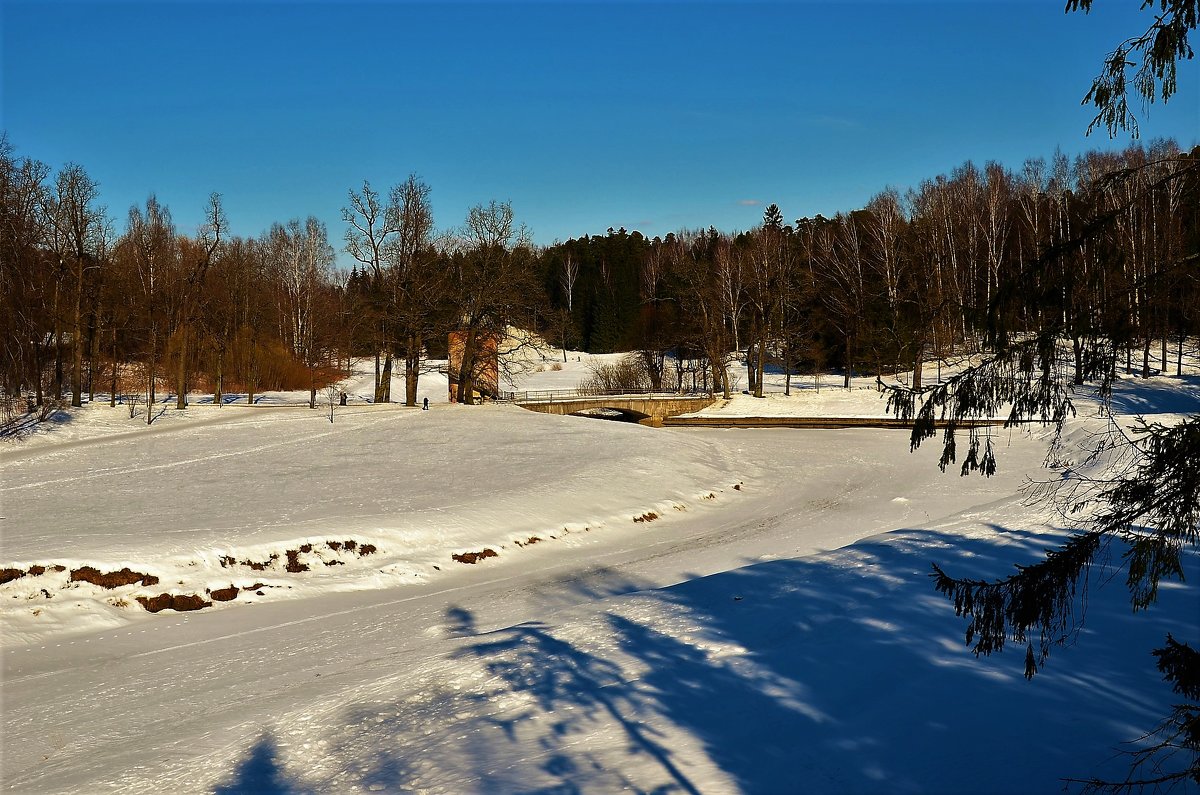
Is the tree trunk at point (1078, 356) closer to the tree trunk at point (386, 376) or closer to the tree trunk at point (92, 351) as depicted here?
the tree trunk at point (386, 376)

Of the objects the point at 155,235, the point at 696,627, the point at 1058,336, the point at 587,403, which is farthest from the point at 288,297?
the point at 1058,336

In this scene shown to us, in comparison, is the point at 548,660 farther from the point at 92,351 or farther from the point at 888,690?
the point at 92,351

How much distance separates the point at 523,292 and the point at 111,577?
30.9 metres

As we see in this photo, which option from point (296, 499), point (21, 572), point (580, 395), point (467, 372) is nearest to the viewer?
point (21, 572)

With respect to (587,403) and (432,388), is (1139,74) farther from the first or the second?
(432,388)

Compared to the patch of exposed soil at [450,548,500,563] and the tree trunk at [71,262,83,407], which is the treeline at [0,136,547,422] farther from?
the patch of exposed soil at [450,548,500,563]

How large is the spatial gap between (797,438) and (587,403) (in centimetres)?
1492

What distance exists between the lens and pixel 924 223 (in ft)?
161

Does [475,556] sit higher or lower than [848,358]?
lower

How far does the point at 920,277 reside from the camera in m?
50.8

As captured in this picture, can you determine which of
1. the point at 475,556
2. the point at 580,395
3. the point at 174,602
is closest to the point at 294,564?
the point at 174,602

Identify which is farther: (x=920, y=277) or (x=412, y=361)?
(x=920, y=277)

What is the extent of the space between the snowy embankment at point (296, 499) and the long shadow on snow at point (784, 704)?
743cm

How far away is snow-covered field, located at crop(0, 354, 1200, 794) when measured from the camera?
8484 millimetres
